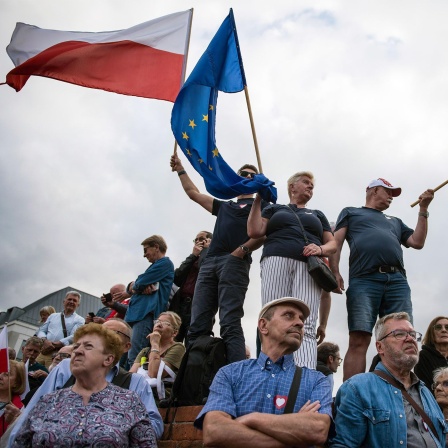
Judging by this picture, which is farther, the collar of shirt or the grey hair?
the grey hair

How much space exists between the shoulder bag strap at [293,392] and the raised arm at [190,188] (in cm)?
324

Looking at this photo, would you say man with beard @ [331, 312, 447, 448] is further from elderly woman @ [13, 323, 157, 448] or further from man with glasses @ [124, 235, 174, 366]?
man with glasses @ [124, 235, 174, 366]

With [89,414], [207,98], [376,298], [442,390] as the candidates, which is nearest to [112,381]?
[89,414]

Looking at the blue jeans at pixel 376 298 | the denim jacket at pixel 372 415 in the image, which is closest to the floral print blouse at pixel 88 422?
the denim jacket at pixel 372 415

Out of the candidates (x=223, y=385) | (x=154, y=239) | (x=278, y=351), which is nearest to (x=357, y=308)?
(x=278, y=351)

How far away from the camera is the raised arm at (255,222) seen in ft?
19.3

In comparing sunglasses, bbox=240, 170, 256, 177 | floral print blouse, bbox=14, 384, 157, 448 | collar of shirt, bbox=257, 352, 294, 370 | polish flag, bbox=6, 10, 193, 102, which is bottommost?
floral print blouse, bbox=14, 384, 157, 448

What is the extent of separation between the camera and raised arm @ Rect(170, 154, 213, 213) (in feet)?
23.1

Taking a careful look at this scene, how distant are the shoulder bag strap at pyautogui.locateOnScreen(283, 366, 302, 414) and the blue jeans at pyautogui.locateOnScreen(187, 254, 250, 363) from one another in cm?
179

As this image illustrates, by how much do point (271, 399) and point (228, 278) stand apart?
7.80 ft

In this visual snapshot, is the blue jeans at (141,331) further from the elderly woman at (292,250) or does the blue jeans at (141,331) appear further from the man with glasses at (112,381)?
the man with glasses at (112,381)

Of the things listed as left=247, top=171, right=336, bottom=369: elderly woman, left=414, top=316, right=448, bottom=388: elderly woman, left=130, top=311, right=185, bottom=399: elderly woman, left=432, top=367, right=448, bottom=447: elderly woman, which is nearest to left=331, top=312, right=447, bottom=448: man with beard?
left=432, top=367, right=448, bottom=447: elderly woman

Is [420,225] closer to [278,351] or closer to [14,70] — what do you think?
[278,351]

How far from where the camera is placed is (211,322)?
249 inches
